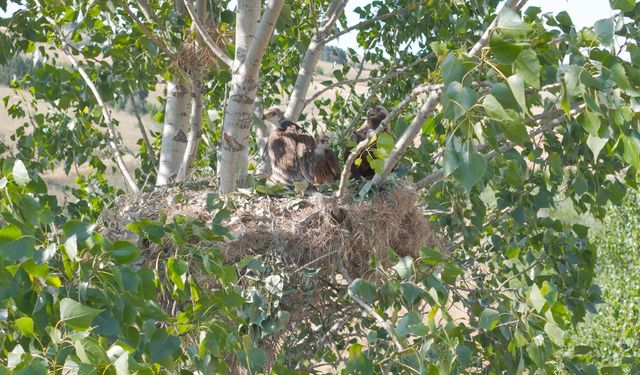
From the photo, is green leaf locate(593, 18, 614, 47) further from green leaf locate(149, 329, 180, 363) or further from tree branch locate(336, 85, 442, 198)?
green leaf locate(149, 329, 180, 363)

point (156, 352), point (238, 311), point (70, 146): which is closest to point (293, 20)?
point (70, 146)

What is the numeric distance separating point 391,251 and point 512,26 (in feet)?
3.66

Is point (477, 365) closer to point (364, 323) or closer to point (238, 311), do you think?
point (364, 323)

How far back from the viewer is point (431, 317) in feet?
7.87

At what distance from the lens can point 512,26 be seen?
1.90 m

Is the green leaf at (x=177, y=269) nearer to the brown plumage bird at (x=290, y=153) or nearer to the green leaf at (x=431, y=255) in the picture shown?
the green leaf at (x=431, y=255)

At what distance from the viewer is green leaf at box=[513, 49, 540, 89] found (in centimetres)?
188

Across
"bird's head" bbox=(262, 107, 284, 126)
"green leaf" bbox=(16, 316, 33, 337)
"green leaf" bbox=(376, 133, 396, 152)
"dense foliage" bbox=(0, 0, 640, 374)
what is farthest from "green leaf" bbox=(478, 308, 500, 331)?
"bird's head" bbox=(262, 107, 284, 126)

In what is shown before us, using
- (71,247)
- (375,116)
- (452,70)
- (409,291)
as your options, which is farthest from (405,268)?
(375,116)

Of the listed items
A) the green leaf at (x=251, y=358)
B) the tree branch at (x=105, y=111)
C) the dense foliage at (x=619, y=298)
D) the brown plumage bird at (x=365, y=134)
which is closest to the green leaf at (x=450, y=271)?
the green leaf at (x=251, y=358)

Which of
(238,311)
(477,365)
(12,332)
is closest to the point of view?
(12,332)

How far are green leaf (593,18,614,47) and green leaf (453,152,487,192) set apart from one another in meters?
0.45

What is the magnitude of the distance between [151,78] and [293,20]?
1.32 meters

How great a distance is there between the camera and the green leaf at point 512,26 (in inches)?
74.4
